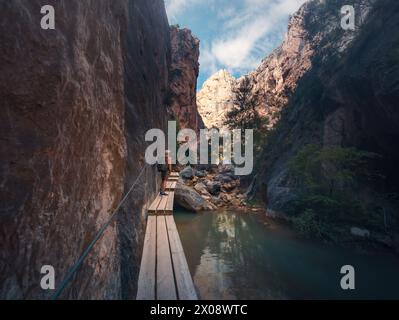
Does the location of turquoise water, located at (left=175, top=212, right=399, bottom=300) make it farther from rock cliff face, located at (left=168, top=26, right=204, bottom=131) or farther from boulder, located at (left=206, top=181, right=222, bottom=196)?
rock cliff face, located at (left=168, top=26, right=204, bottom=131)

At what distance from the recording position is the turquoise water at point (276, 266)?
6.50 meters

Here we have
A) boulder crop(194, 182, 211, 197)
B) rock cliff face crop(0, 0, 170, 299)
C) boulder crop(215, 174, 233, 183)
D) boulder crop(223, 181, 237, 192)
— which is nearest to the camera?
rock cliff face crop(0, 0, 170, 299)

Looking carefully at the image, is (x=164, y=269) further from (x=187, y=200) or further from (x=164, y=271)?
(x=187, y=200)

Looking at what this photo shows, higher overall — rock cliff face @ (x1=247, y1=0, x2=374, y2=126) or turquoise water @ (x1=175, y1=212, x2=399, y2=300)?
rock cliff face @ (x1=247, y1=0, x2=374, y2=126)

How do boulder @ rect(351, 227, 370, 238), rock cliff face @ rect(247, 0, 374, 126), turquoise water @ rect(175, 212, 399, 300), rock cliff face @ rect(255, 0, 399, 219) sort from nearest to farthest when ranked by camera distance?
1. turquoise water @ rect(175, 212, 399, 300)
2. boulder @ rect(351, 227, 370, 238)
3. rock cliff face @ rect(255, 0, 399, 219)
4. rock cliff face @ rect(247, 0, 374, 126)

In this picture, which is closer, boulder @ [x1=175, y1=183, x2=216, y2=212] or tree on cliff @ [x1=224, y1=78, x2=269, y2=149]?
boulder @ [x1=175, y1=183, x2=216, y2=212]

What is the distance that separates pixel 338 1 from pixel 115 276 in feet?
82.7

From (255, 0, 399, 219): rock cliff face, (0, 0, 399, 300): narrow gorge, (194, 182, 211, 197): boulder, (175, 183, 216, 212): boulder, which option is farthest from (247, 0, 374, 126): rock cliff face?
(175, 183, 216, 212): boulder

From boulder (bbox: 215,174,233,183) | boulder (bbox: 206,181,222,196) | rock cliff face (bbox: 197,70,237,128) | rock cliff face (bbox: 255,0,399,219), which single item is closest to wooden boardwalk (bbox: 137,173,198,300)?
rock cliff face (bbox: 255,0,399,219)

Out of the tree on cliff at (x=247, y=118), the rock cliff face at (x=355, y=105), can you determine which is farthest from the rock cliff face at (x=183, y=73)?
the rock cliff face at (x=355, y=105)

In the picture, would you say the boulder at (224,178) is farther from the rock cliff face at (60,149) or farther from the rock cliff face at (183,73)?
the rock cliff face at (60,149)

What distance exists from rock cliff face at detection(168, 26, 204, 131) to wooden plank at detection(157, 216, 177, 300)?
32760 millimetres

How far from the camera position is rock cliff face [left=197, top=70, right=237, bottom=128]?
300ft


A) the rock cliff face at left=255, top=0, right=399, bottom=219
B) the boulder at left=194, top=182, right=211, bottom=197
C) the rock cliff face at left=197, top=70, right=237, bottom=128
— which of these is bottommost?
the boulder at left=194, top=182, right=211, bottom=197
